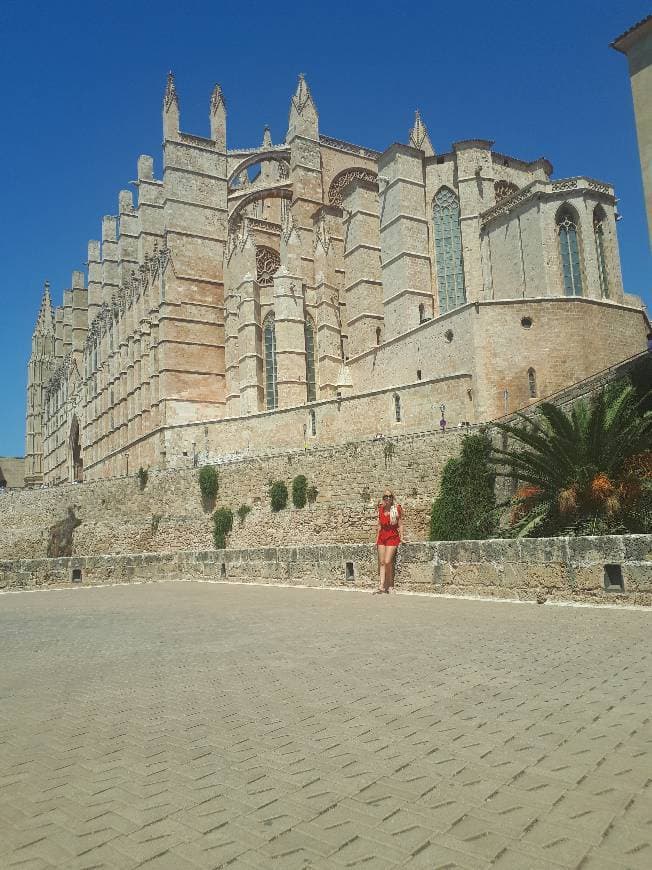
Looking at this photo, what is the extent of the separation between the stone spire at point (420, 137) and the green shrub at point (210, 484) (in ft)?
86.8

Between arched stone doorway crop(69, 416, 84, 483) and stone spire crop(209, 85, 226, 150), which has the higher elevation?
stone spire crop(209, 85, 226, 150)

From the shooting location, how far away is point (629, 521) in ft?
32.3

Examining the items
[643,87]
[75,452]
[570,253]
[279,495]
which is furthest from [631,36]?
[75,452]

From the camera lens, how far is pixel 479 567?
9.49m

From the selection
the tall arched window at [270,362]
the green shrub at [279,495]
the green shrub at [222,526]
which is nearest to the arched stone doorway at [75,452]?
the tall arched window at [270,362]

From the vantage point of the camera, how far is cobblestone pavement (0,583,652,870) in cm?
231

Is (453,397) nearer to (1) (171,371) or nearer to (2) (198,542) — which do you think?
(2) (198,542)

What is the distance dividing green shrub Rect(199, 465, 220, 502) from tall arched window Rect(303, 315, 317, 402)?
962 cm

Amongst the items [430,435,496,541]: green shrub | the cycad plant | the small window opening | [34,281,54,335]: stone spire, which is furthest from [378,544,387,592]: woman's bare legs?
[34,281,54,335]: stone spire

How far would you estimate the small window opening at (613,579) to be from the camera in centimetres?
782

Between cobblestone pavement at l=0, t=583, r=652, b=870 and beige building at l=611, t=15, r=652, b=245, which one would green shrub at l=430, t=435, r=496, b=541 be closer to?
Result: beige building at l=611, t=15, r=652, b=245

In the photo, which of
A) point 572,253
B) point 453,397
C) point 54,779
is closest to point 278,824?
point 54,779

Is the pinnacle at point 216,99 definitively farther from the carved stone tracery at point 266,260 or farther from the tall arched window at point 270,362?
the tall arched window at point 270,362

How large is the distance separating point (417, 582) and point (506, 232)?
857 inches
